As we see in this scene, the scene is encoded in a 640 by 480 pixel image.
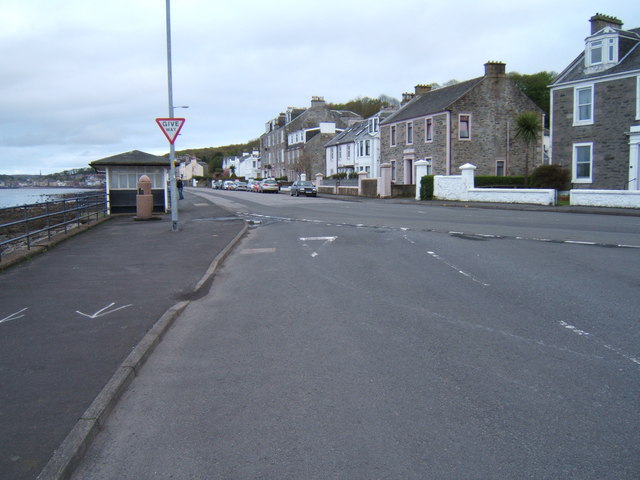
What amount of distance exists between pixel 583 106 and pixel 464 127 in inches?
457

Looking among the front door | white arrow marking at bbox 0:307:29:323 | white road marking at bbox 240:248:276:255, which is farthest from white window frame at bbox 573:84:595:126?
white arrow marking at bbox 0:307:29:323

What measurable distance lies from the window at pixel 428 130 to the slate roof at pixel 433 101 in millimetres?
675

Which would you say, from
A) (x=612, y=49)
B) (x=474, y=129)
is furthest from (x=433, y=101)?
(x=612, y=49)

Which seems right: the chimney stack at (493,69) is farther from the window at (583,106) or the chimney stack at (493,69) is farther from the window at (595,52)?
the window at (595,52)

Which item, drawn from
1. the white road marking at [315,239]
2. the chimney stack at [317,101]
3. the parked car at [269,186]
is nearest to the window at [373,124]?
the parked car at [269,186]

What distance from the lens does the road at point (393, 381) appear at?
3.84 metres

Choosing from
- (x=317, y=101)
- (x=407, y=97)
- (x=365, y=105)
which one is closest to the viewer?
(x=407, y=97)

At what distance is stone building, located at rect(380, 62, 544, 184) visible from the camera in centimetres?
4497

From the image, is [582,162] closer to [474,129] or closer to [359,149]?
[474,129]

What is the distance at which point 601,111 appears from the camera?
33.4 metres

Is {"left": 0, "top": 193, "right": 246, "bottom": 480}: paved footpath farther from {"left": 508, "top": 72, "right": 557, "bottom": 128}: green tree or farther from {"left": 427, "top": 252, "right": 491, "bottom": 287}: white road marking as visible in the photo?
{"left": 508, "top": 72, "right": 557, "bottom": 128}: green tree

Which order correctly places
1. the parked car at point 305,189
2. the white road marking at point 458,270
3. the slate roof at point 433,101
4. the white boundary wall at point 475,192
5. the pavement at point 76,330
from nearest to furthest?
the pavement at point 76,330
the white road marking at point 458,270
the white boundary wall at point 475,192
the slate roof at point 433,101
the parked car at point 305,189

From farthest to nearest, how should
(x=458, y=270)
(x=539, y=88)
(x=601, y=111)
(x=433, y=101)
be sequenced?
1. (x=539, y=88)
2. (x=433, y=101)
3. (x=601, y=111)
4. (x=458, y=270)

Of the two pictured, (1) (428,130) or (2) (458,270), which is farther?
(1) (428,130)
